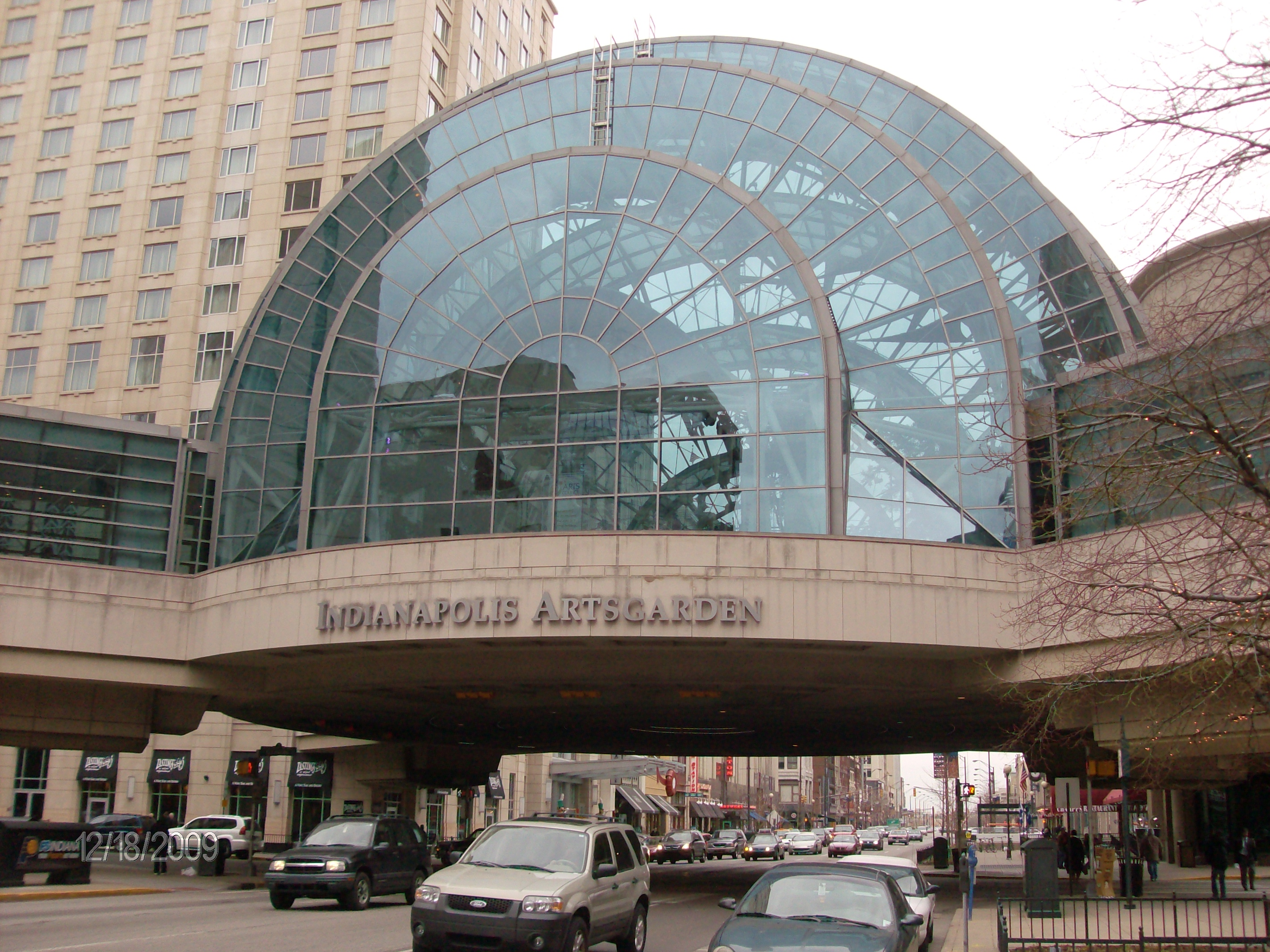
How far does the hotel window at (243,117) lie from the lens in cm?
6334

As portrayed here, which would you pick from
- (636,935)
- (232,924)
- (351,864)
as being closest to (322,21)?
(351,864)

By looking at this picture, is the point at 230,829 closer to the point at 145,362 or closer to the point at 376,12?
the point at 145,362

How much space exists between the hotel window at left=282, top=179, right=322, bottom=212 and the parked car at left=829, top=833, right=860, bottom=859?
41.4 metres

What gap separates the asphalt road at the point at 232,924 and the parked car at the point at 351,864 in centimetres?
35

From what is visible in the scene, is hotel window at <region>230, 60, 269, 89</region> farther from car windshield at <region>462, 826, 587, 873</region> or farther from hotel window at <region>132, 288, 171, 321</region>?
car windshield at <region>462, 826, 587, 873</region>

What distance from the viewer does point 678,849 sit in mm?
51938

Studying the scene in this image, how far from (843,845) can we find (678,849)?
44.0 ft

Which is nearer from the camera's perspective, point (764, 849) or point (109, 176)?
point (764, 849)

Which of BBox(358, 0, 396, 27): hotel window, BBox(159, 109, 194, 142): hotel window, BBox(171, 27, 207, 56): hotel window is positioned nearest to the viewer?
BBox(358, 0, 396, 27): hotel window

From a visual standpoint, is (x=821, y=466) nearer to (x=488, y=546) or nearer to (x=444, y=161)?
(x=488, y=546)

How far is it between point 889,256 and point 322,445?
15.7 metres

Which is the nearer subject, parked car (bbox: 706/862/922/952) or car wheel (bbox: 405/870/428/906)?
parked car (bbox: 706/862/922/952)

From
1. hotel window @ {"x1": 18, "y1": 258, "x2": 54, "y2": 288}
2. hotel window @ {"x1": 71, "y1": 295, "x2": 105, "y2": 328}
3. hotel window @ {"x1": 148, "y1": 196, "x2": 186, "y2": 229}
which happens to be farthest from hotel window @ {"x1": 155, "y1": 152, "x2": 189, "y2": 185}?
hotel window @ {"x1": 18, "y1": 258, "x2": 54, "y2": 288}

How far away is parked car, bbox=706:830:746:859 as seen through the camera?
57.9 m
